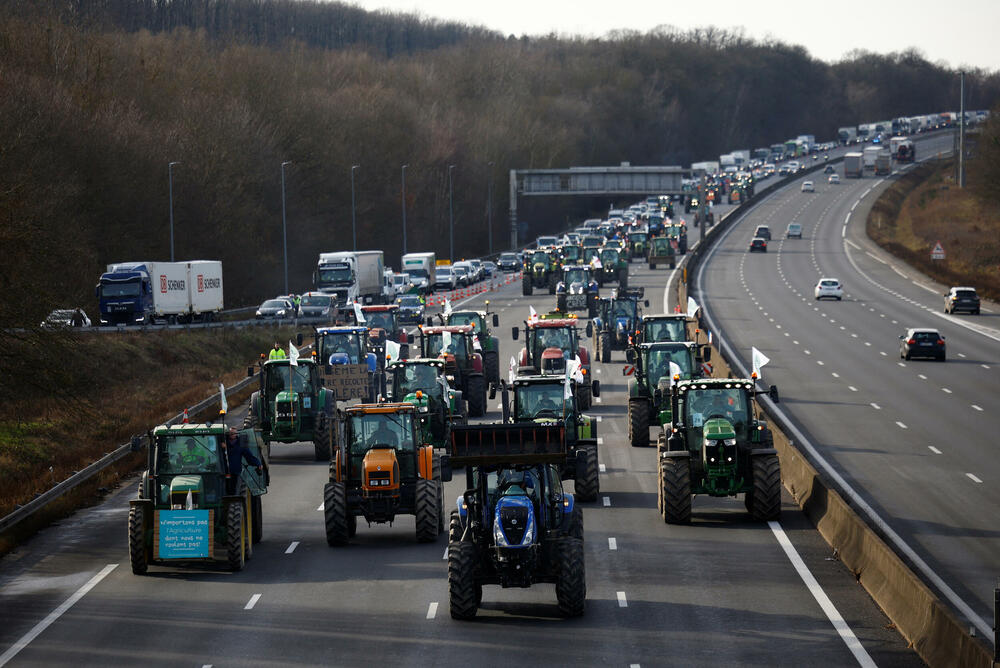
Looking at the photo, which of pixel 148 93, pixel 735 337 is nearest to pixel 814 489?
pixel 735 337

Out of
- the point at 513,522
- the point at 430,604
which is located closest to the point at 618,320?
the point at 430,604

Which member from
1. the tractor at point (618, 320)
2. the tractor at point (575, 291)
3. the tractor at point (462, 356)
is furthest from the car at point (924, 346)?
the tractor at point (462, 356)

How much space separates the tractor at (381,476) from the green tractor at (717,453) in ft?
13.7

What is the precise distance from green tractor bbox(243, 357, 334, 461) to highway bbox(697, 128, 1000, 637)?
458 inches

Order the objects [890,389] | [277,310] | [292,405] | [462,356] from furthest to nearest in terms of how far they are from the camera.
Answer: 1. [277,310]
2. [890,389]
3. [462,356]
4. [292,405]

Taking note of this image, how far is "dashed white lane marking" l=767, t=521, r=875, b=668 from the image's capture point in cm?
1788

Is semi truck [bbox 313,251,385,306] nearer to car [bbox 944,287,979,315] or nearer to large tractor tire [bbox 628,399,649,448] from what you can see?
car [bbox 944,287,979,315]

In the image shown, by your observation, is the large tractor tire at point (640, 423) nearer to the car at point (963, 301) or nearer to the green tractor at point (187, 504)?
the green tractor at point (187, 504)

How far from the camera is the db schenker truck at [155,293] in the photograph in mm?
65938

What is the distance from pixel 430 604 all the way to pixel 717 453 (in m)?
7.15

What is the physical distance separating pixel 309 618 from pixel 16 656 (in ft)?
12.4

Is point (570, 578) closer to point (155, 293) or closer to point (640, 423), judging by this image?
point (640, 423)

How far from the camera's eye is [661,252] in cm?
10769

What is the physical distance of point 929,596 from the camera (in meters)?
17.8
